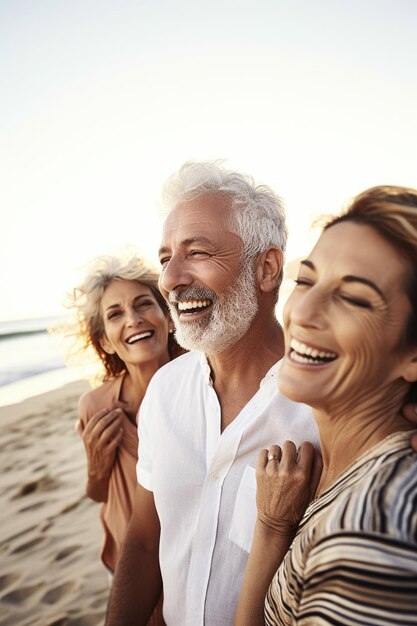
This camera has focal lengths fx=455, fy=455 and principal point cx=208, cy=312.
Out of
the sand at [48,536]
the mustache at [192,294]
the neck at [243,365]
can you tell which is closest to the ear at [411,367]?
the neck at [243,365]

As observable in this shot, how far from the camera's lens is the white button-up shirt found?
180 cm

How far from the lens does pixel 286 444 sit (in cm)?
167

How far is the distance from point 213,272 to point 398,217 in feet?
3.68

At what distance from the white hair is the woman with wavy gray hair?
1.24 m

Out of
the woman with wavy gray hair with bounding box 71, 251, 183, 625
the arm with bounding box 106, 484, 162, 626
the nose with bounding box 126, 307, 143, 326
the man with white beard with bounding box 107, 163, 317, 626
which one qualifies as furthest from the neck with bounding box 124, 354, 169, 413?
the arm with bounding box 106, 484, 162, 626

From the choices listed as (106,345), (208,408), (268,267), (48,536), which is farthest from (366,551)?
(48,536)

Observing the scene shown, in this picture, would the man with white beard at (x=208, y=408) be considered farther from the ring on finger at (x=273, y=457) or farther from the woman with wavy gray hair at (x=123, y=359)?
the woman with wavy gray hair at (x=123, y=359)

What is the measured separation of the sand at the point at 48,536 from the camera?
4.08 m

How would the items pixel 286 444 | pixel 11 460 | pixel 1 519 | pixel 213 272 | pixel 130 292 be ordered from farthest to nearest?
pixel 11 460 → pixel 1 519 → pixel 130 292 → pixel 213 272 → pixel 286 444

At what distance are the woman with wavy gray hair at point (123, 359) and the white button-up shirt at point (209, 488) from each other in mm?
1082

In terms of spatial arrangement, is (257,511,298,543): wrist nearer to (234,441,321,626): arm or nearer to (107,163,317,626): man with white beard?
(234,441,321,626): arm

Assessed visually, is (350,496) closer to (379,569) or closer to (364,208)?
(379,569)

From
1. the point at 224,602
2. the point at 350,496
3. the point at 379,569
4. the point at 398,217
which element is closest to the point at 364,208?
the point at 398,217

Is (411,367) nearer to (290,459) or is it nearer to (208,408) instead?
(290,459)
